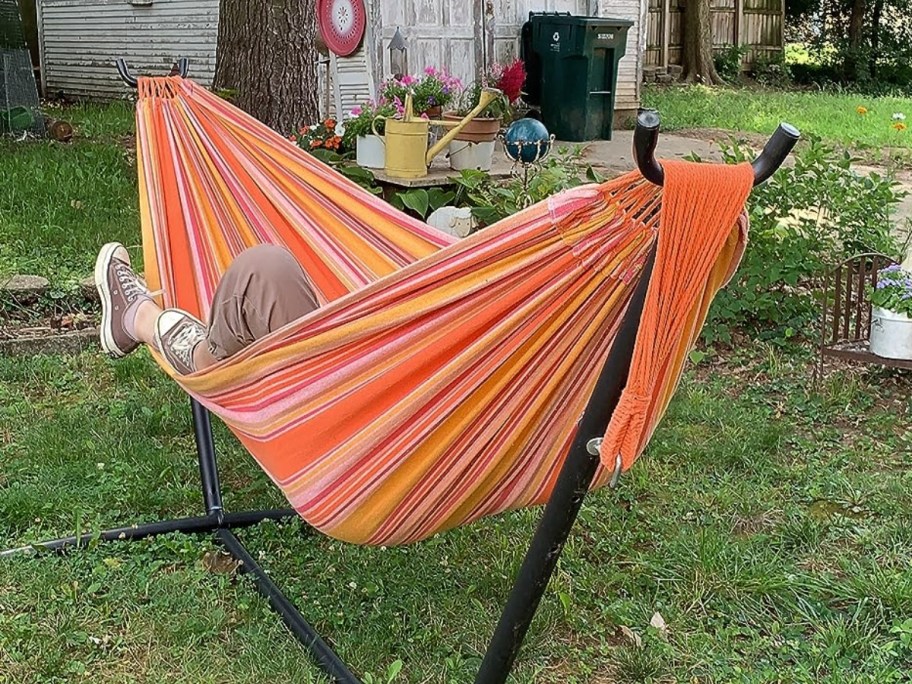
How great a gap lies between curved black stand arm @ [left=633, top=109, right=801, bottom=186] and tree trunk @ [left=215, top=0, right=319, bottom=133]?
391cm

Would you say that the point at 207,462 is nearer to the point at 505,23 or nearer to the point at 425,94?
the point at 425,94

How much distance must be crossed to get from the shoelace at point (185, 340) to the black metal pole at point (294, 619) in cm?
42

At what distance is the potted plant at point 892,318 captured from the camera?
2820 mm

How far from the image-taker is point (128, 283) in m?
2.17

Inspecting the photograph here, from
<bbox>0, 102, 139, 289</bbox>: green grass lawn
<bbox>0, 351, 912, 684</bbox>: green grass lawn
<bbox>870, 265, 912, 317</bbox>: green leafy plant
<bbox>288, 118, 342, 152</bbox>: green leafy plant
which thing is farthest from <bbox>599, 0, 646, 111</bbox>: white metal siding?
<bbox>0, 351, 912, 684</bbox>: green grass lawn

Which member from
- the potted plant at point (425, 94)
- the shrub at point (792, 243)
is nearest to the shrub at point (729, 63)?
the potted plant at point (425, 94)

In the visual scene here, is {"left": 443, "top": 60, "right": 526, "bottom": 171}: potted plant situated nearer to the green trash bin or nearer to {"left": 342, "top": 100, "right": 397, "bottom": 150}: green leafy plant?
{"left": 342, "top": 100, "right": 397, "bottom": 150}: green leafy plant

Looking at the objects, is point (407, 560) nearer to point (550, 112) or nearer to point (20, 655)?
point (20, 655)

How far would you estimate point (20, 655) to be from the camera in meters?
1.72

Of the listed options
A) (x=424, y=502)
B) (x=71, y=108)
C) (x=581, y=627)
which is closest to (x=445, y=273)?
(x=424, y=502)

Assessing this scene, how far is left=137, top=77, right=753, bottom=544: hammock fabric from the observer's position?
1.11 meters

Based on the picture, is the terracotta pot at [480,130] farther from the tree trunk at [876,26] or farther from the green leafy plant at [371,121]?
the tree trunk at [876,26]

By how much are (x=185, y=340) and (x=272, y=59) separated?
3099mm

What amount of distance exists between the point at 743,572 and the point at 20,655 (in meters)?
1.32
